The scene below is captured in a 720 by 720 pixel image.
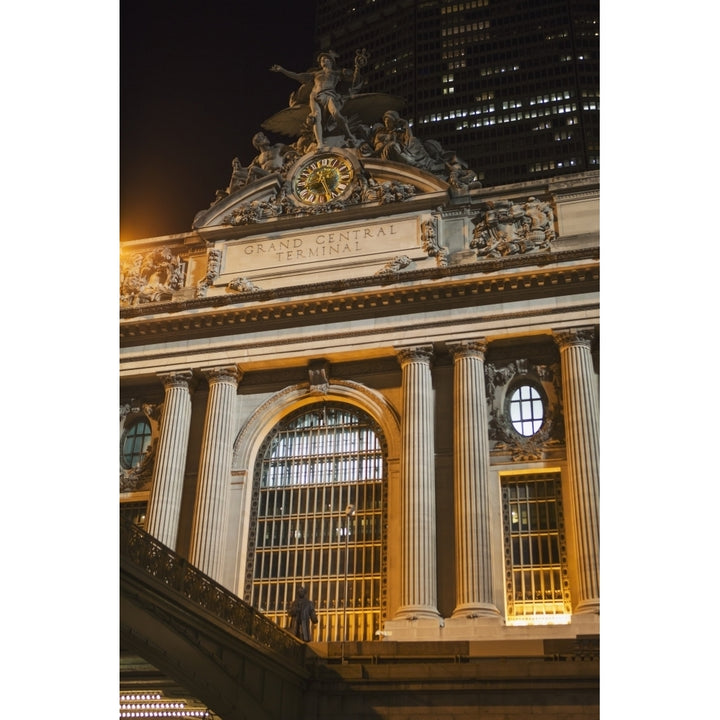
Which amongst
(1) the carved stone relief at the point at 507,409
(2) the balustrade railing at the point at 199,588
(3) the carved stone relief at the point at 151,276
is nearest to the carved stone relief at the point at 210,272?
(3) the carved stone relief at the point at 151,276

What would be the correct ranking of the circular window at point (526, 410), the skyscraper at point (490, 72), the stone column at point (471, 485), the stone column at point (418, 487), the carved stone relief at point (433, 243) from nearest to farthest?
1. the stone column at point (471, 485)
2. the stone column at point (418, 487)
3. the circular window at point (526, 410)
4. the carved stone relief at point (433, 243)
5. the skyscraper at point (490, 72)

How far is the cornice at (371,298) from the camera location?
28.9 metres

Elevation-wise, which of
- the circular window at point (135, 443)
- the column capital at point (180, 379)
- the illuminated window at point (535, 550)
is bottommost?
the illuminated window at point (535, 550)

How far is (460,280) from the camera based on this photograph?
29406 millimetres

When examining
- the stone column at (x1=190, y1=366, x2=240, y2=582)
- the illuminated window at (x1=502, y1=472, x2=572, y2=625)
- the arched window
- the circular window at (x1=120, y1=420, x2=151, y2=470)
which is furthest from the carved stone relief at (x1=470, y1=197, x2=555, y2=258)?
the circular window at (x1=120, y1=420, x2=151, y2=470)

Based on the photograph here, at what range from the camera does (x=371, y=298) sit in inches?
1195

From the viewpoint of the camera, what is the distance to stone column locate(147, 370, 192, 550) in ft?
95.8

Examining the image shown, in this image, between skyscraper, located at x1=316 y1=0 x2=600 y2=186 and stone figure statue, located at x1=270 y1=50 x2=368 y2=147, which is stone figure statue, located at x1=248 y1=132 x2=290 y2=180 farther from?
skyscraper, located at x1=316 y1=0 x2=600 y2=186

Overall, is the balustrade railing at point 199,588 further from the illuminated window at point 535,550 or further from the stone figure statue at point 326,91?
the stone figure statue at point 326,91

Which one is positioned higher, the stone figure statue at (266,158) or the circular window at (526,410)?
the stone figure statue at (266,158)

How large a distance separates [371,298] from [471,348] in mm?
3927

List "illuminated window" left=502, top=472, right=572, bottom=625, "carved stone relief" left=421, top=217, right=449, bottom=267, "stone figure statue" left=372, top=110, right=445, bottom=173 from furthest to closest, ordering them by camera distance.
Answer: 1. "stone figure statue" left=372, top=110, right=445, bottom=173
2. "carved stone relief" left=421, top=217, right=449, bottom=267
3. "illuminated window" left=502, top=472, right=572, bottom=625

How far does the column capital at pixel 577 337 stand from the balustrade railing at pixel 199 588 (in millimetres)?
12926

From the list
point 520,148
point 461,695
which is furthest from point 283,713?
point 520,148
